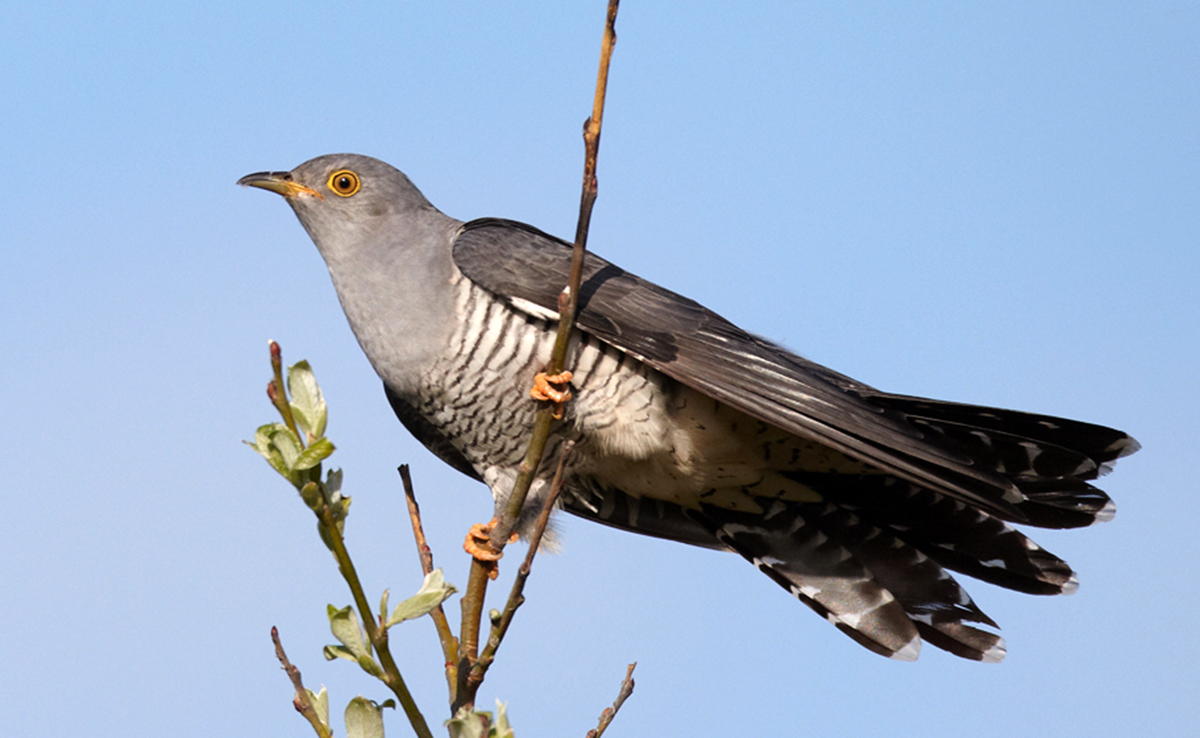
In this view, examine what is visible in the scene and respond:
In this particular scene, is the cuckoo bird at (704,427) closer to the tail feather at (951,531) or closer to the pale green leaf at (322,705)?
the tail feather at (951,531)

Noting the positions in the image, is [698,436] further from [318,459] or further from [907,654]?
[318,459]

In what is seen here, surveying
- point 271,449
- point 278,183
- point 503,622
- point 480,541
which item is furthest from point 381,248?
point 271,449

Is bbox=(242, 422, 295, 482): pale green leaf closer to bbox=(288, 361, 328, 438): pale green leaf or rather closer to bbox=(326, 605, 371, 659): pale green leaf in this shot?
bbox=(288, 361, 328, 438): pale green leaf

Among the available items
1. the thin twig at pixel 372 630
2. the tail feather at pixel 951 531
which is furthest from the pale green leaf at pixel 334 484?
the tail feather at pixel 951 531

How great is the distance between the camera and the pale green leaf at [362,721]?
5.31 feet

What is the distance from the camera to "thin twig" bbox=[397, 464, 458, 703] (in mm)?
2159

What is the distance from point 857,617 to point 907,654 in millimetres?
218

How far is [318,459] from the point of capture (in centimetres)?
156

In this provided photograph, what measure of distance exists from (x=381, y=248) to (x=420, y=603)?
7.23 ft

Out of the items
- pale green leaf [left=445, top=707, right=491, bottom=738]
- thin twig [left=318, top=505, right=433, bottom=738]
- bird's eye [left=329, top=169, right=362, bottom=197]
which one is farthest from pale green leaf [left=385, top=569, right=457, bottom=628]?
bird's eye [left=329, top=169, right=362, bottom=197]

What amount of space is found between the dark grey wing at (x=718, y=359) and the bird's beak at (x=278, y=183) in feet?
1.96

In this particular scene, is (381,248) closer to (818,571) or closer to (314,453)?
(818,571)

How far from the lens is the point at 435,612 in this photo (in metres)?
2.34

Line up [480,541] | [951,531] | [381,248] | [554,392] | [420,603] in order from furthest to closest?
[951,531]
[381,248]
[480,541]
[554,392]
[420,603]
